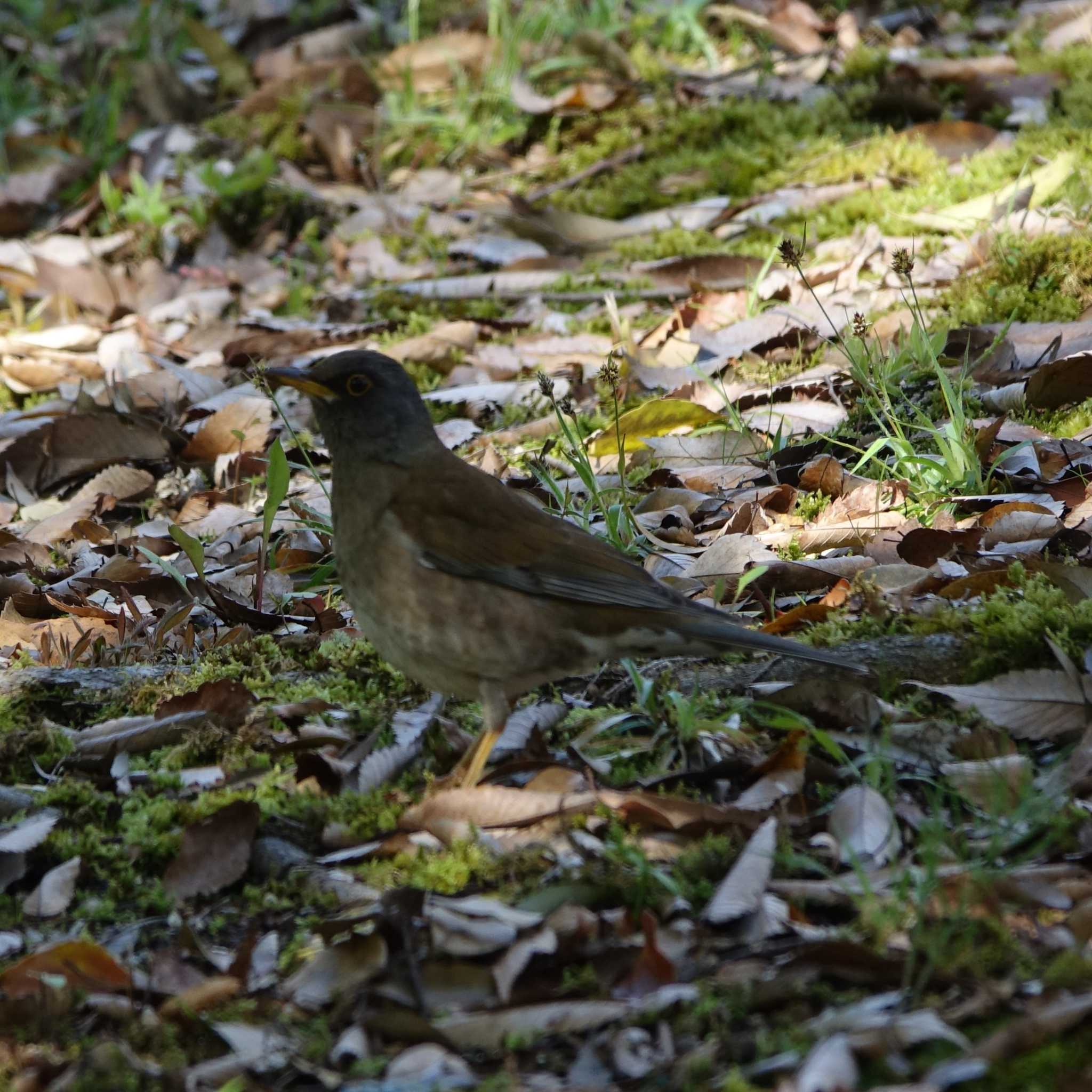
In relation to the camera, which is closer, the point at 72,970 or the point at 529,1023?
the point at 529,1023

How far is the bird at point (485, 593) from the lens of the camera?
4.24m

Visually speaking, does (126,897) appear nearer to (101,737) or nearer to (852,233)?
(101,737)

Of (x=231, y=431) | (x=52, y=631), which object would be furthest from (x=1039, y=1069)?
(x=231, y=431)

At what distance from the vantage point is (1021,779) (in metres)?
3.47

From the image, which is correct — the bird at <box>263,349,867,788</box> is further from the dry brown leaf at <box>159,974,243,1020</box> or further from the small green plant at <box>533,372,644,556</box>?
the dry brown leaf at <box>159,974,243,1020</box>

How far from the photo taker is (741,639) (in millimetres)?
4078

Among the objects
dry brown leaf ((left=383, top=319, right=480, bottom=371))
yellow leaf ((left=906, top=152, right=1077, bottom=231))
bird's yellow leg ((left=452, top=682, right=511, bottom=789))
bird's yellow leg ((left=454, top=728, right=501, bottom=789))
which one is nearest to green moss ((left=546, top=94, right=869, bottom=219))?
yellow leaf ((left=906, top=152, right=1077, bottom=231))

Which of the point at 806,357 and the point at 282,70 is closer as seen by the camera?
the point at 806,357

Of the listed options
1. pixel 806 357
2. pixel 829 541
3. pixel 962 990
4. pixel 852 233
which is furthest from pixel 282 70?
pixel 962 990

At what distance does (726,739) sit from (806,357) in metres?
3.31

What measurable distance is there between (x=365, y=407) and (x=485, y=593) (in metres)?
0.86

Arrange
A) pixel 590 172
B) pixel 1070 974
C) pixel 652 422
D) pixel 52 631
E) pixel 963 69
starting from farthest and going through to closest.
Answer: pixel 590 172 < pixel 963 69 < pixel 652 422 < pixel 52 631 < pixel 1070 974

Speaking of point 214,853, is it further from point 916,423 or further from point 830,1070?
point 916,423

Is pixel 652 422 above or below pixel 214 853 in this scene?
below
